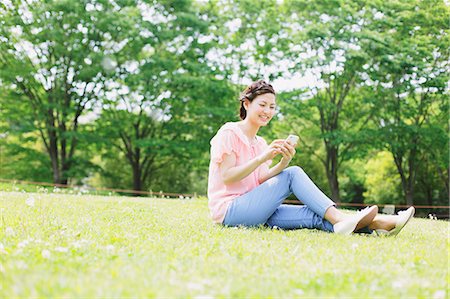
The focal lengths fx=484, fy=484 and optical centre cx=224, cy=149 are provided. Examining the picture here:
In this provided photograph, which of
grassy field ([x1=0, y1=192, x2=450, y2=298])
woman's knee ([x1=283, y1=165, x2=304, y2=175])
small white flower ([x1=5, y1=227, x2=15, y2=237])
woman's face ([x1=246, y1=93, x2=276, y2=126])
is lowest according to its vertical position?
grassy field ([x1=0, y1=192, x2=450, y2=298])

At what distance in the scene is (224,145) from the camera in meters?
4.05

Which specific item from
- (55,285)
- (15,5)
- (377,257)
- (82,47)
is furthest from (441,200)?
(55,285)

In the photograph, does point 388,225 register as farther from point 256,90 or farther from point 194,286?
point 194,286

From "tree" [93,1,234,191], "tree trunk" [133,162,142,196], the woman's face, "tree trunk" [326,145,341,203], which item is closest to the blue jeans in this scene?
the woman's face

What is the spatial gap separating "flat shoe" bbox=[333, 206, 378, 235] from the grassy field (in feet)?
0.28

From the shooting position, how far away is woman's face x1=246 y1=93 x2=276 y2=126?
4.11 meters

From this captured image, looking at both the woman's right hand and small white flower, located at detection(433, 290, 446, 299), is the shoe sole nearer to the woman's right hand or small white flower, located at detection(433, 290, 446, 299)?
the woman's right hand

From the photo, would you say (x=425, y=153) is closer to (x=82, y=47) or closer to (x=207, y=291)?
(x=82, y=47)

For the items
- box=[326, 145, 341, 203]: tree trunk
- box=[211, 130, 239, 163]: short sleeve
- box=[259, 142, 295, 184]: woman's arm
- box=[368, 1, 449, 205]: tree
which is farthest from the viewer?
box=[326, 145, 341, 203]: tree trunk

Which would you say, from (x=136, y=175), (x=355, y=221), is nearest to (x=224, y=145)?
(x=355, y=221)

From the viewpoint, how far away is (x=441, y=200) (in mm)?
22750

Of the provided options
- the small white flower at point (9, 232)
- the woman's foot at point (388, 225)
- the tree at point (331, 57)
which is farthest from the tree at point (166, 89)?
the small white flower at point (9, 232)

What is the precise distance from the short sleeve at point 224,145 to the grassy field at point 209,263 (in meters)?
0.64

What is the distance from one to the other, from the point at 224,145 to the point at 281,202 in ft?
2.22
